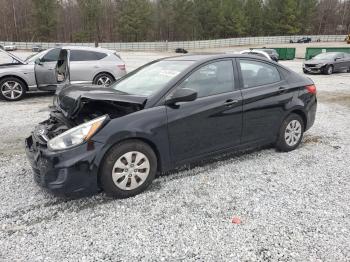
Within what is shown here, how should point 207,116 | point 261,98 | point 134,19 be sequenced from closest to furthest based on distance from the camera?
point 207,116, point 261,98, point 134,19

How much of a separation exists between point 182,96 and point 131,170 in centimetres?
102

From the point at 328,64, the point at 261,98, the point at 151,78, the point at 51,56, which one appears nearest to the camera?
the point at 151,78

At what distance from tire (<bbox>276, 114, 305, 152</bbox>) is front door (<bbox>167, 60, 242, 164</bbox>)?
3.05 ft

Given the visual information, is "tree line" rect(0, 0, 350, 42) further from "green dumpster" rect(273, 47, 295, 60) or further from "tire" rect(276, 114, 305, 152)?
"tire" rect(276, 114, 305, 152)

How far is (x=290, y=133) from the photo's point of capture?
4809mm

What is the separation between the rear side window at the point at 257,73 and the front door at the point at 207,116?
9.2 inches

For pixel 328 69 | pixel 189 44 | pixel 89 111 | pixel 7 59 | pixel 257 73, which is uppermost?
pixel 189 44

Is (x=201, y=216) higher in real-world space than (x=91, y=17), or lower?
lower

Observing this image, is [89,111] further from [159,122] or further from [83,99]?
[159,122]

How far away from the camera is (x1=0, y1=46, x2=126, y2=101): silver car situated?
8859 mm

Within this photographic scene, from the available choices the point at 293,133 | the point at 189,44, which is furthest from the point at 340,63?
the point at 189,44

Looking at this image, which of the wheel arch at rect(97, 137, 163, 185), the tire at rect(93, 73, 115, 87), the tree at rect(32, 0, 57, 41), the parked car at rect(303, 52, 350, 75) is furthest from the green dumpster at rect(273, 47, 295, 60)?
the tree at rect(32, 0, 57, 41)

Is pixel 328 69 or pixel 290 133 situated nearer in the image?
pixel 290 133

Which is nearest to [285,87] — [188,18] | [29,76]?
[29,76]
